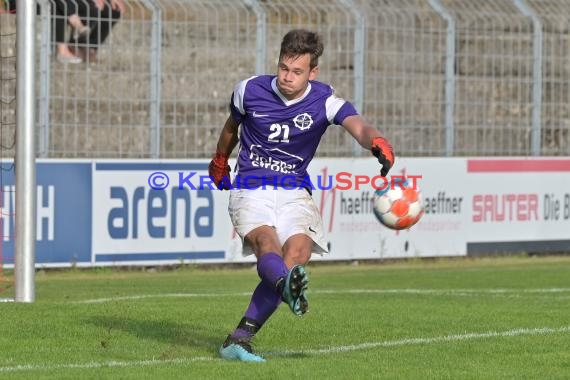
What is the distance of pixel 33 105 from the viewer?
12297 millimetres

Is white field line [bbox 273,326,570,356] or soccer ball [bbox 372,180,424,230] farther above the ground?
soccer ball [bbox 372,180,424,230]

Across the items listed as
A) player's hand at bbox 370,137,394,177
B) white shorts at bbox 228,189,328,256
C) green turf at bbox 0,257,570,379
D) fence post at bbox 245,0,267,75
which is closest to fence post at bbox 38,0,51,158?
green turf at bbox 0,257,570,379

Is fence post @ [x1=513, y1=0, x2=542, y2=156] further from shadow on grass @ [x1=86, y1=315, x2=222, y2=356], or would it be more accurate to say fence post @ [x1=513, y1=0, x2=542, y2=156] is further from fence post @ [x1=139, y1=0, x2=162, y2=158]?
shadow on grass @ [x1=86, y1=315, x2=222, y2=356]

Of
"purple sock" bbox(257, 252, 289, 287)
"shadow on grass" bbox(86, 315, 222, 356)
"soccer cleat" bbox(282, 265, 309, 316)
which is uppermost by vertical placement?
"purple sock" bbox(257, 252, 289, 287)

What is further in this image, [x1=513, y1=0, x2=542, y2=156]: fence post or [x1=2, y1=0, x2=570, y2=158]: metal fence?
[x1=513, y1=0, x2=542, y2=156]: fence post

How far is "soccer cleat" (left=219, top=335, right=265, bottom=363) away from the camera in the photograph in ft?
27.6

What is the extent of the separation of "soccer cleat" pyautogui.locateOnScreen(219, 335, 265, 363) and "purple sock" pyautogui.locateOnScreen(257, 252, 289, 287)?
43 cm

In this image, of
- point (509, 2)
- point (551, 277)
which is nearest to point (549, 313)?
point (551, 277)

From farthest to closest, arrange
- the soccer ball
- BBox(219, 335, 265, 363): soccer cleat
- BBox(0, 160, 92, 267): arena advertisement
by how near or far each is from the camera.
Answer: BBox(0, 160, 92, 267): arena advertisement, the soccer ball, BBox(219, 335, 265, 363): soccer cleat

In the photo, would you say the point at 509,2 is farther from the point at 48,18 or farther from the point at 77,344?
the point at 77,344

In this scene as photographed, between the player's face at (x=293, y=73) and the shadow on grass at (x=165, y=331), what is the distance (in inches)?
66.4

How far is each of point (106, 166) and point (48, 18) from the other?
186cm

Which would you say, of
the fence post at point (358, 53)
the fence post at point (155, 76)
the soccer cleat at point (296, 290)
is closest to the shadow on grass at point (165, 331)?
the soccer cleat at point (296, 290)

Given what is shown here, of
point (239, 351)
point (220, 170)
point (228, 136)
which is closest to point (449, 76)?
point (220, 170)
